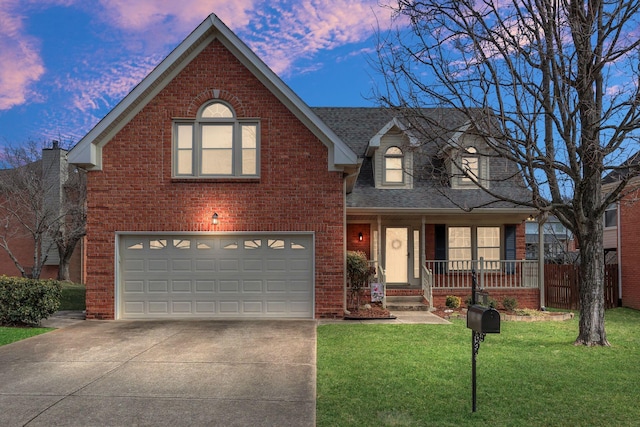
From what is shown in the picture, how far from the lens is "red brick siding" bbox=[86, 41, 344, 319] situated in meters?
12.2

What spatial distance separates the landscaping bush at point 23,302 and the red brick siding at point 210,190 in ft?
3.80

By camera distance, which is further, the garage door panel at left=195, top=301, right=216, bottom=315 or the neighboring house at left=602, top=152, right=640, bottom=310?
the neighboring house at left=602, top=152, right=640, bottom=310

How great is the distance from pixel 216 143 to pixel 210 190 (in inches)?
50.6

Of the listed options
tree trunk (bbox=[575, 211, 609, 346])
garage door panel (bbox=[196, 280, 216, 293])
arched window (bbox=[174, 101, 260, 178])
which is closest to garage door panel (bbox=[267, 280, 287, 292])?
garage door panel (bbox=[196, 280, 216, 293])

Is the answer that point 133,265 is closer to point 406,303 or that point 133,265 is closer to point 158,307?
point 158,307

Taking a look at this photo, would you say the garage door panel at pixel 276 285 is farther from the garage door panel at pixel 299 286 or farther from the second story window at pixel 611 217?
the second story window at pixel 611 217

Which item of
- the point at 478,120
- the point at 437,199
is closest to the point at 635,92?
the point at 478,120

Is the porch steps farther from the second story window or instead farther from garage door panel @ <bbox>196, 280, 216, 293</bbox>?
the second story window

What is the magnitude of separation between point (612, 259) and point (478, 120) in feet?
49.5

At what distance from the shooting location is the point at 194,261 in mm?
12320

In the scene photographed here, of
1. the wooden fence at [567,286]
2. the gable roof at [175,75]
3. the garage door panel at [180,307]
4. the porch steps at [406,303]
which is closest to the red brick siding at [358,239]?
the porch steps at [406,303]

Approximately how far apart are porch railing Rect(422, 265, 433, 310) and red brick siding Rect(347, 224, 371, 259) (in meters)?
2.05

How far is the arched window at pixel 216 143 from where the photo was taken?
40.7ft

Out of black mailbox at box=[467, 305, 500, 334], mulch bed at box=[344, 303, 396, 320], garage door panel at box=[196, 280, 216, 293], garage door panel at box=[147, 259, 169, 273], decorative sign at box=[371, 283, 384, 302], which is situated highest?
garage door panel at box=[147, 259, 169, 273]
